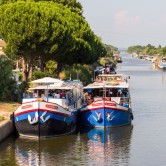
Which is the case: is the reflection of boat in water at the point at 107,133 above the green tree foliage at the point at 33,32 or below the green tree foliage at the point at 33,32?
below

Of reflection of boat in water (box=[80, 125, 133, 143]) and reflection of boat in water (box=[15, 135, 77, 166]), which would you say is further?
reflection of boat in water (box=[80, 125, 133, 143])

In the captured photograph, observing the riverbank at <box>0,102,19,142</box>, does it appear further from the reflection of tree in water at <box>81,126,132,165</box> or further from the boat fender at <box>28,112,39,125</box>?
the reflection of tree in water at <box>81,126,132,165</box>

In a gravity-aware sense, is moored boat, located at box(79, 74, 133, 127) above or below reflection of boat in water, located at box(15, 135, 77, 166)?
above

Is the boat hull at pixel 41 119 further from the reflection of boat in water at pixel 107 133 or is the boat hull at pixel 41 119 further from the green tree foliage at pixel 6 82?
the green tree foliage at pixel 6 82

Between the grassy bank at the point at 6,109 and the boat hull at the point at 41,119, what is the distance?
968 mm

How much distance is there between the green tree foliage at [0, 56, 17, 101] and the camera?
4162cm

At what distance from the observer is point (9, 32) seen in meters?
54.3

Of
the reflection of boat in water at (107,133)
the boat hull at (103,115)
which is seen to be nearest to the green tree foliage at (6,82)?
the boat hull at (103,115)

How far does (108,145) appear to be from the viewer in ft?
106

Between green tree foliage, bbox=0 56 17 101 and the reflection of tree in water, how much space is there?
26.1 feet

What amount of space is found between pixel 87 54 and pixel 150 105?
68.8 ft

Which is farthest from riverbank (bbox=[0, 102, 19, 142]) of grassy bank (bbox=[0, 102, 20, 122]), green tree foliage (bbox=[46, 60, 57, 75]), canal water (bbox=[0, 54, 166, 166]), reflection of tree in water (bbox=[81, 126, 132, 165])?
green tree foliage (bbox=[46, 60, 57, 75])

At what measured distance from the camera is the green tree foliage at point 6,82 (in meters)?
41.6

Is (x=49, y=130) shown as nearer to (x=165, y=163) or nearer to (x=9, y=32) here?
(x=165, y=163)
